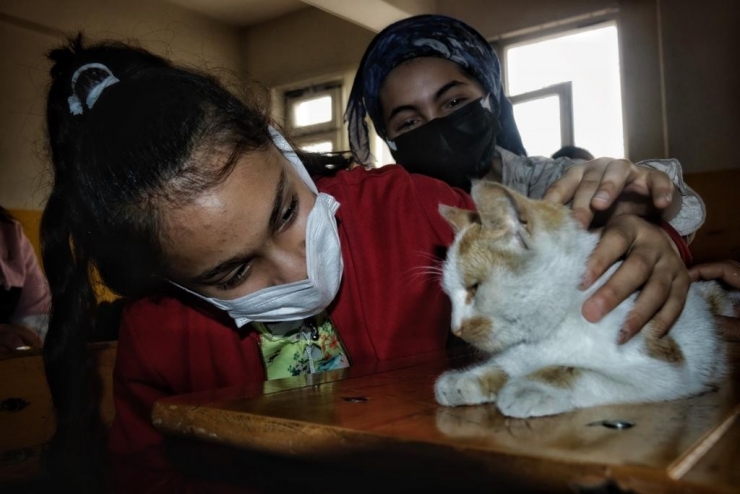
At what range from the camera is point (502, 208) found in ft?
2.38

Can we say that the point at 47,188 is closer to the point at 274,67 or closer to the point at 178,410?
the point at 178,410

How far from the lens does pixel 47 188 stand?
1071mm

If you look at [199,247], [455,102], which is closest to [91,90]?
[199,247]

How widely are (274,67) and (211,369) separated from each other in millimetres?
3814

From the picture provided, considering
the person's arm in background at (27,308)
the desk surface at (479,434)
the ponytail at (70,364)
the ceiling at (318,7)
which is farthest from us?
the ceiling at (318,7)

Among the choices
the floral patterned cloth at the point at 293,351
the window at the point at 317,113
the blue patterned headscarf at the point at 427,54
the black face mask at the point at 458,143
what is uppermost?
the window at the point at 317,113

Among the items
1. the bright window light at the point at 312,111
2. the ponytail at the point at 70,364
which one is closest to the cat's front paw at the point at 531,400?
the ponytail at the point at 70,364

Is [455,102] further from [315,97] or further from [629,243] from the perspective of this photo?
[315,97]

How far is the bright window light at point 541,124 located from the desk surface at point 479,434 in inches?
120

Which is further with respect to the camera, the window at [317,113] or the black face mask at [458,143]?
the window at [317,113]

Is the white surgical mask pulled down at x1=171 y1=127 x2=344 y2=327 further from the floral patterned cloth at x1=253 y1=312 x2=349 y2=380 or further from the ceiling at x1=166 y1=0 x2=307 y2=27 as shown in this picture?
the ceiling at x1=166 y1=0 x2=307 y2=27

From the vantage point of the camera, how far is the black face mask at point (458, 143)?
1.54 meters

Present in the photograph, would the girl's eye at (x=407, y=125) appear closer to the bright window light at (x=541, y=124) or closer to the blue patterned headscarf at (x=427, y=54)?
the blue patterned headscarf at (x=427, y=54)

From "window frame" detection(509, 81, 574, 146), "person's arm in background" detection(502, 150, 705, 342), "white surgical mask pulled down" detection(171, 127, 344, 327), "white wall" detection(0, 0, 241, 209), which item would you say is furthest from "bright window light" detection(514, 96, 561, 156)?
"white surgical mask pulled down" detection(171, 127, 344, 327)
